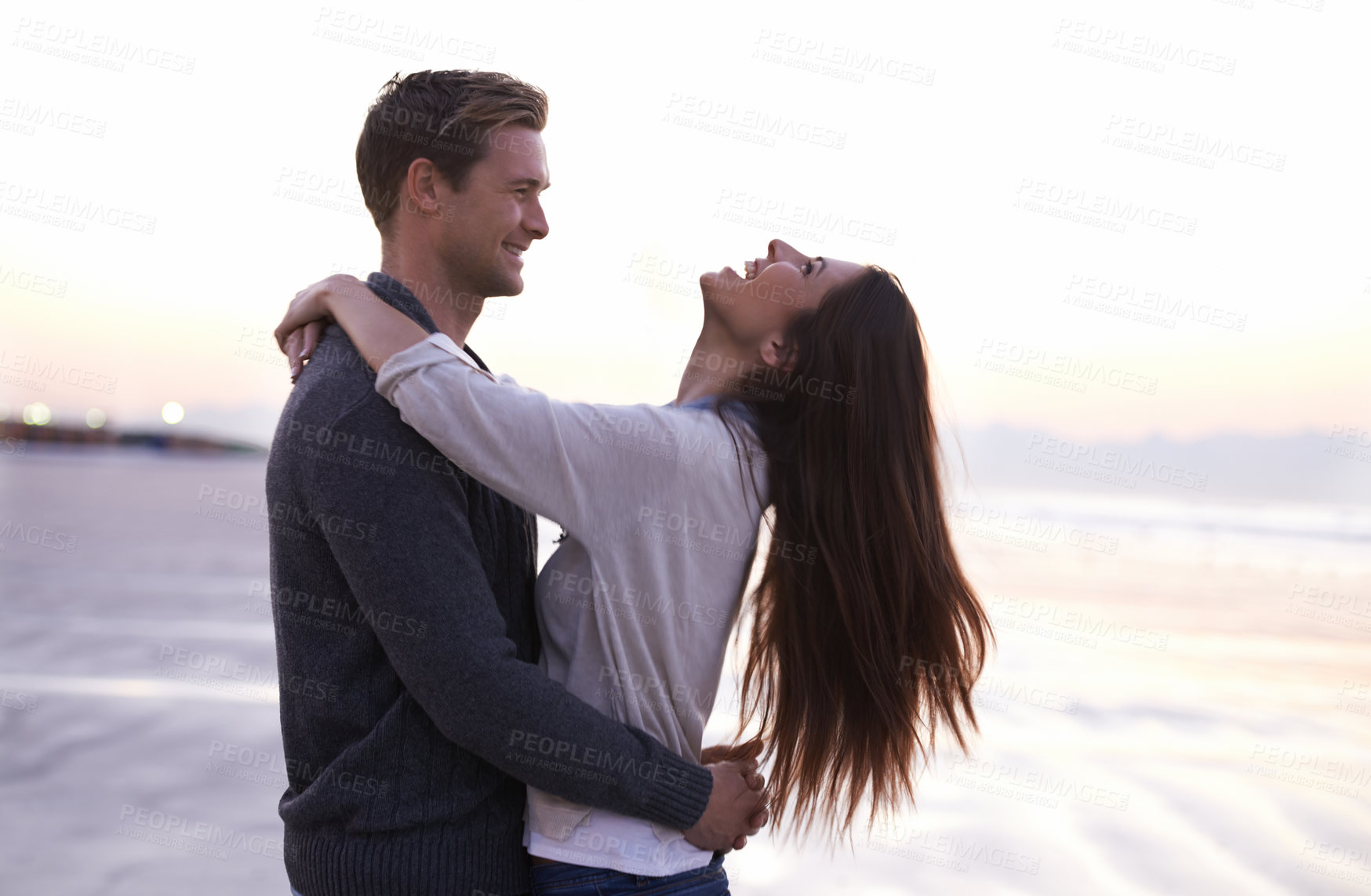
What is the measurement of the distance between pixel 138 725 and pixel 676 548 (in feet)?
15.1

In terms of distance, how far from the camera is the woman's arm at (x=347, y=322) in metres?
1.58

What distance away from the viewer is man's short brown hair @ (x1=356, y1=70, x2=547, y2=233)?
1.87 m

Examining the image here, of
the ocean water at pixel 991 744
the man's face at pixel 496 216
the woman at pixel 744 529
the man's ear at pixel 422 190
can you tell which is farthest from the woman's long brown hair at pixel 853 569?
the man's ear at pixel 422 190

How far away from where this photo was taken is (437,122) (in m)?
1.87

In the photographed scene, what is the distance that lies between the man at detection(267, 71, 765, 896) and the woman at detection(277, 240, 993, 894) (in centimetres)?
6

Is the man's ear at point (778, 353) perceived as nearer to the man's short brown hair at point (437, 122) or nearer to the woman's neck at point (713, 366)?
the woman's neck at point (713, 366)

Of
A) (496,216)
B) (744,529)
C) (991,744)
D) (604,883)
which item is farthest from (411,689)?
(991,744)

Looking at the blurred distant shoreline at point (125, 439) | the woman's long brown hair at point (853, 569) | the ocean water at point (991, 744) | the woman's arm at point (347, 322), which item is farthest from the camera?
the blurred distant shoreline at point (125, 439)

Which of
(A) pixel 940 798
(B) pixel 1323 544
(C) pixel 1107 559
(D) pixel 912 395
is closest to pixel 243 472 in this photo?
(C) pixel 1107 559

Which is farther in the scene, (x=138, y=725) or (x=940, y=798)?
(x=138, y=725)

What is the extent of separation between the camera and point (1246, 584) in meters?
11.1

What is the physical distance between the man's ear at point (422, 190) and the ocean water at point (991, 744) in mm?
1149

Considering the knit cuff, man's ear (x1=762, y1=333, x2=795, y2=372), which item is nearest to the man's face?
man's ear (x1=762, y1=333, x2=795, y2=372)

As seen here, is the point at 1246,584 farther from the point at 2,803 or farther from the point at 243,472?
the point at 243,472
